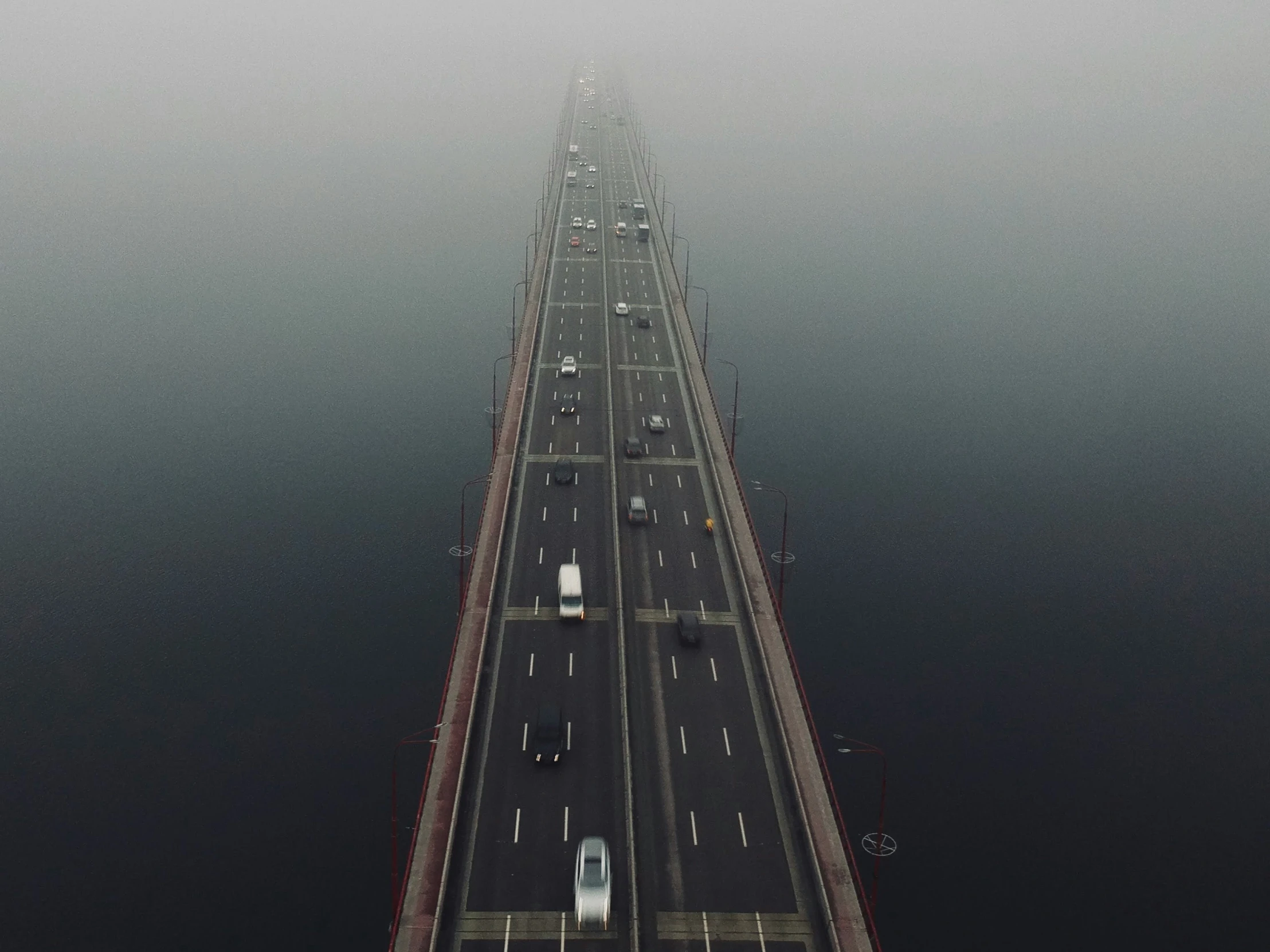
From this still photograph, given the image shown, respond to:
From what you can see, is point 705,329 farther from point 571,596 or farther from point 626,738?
point 626,738

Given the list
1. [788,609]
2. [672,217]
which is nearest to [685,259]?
[672,217]

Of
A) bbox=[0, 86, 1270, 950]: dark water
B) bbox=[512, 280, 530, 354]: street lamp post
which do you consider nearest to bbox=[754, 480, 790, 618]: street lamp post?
bbox=[0, 86, 1270, 950]: dark water

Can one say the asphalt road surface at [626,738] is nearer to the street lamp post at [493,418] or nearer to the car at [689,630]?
the car at [689,630]

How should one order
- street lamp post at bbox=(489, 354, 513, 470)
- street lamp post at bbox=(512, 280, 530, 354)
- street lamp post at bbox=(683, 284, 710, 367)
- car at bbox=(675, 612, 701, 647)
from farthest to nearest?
street lamp post at bbox=(683, 284, 710, 367), street lamp post at bbox=(512, 280, 530, 354), street lamp post at bbox=(489, 354, 513, 470), car at bbox=(675, 612, 701, 647)

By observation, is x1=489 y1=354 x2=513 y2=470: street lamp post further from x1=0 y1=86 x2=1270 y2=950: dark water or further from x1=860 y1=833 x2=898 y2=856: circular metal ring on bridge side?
x1=860 y1=833 x2=898 y2=856: circular metal ring on bridge side

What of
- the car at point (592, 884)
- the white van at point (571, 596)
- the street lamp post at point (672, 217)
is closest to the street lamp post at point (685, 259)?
the street lamp post at point (672, 217)

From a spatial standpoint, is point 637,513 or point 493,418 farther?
point 493,418
